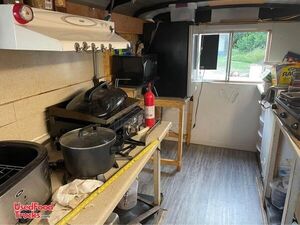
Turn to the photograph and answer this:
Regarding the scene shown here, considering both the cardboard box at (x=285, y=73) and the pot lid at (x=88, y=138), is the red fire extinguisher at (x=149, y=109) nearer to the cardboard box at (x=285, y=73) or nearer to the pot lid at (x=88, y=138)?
the pot lid at (x=88, y=138)

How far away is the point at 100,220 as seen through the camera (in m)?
0.82

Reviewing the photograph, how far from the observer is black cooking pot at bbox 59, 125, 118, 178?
3.12 ft

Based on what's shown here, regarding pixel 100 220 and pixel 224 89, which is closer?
pixel 100 220

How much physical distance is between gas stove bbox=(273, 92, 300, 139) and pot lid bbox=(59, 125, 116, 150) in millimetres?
1058

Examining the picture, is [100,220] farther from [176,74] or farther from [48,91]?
[176,74]

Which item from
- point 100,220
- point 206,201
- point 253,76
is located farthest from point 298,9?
point 100,220

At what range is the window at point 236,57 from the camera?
3.02 meters

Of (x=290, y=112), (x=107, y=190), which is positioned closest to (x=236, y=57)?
(x=290, y=112)

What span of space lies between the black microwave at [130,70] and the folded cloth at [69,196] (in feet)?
4.83

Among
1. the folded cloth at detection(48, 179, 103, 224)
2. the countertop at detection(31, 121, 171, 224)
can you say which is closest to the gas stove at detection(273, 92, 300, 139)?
the countertop at detection(31, 121, 171, 224)

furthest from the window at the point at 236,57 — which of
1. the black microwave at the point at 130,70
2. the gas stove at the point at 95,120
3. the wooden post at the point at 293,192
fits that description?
the wooden post at the point at 293,192

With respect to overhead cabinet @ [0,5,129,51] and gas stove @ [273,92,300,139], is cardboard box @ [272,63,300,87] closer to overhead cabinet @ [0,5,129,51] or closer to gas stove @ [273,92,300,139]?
gas stove @ [273,92,300,139]

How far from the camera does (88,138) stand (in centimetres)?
108

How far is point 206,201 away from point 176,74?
57.6 inches
